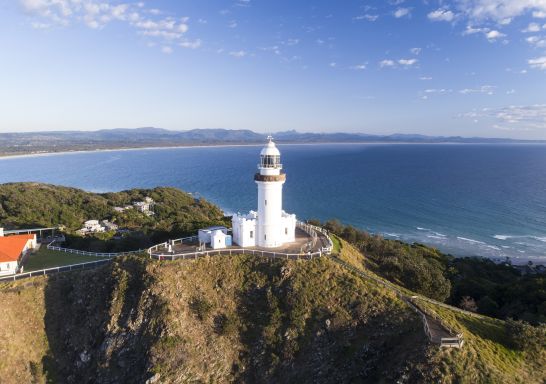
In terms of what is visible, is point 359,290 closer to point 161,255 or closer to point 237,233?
point 237,233

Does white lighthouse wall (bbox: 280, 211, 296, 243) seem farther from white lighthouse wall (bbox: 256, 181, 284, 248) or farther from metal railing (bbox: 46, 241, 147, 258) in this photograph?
metal railing (bbox: 46, 241, 147, 258)

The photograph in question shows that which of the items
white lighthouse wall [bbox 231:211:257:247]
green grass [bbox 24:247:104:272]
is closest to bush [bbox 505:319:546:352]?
white lighthouse wall [bbox 231:211:257:247]

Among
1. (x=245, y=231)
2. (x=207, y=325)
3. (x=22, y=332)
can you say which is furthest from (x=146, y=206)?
(x=207, y=325)

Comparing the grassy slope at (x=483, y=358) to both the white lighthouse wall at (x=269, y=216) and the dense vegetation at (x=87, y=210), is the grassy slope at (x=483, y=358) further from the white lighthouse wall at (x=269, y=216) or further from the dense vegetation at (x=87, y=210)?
the dense vegetation at (x=87, y=210)

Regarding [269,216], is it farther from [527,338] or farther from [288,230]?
[527,338]

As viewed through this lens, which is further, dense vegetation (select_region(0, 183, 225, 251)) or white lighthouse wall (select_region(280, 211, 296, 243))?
dense vegetation (select_region(0, 183, 225, 251))

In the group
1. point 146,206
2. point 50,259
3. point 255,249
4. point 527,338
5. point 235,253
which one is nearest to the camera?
point 527,338

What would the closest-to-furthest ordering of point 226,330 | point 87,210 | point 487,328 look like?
1. point 487,328
2. point 226,330
3. point 87,210

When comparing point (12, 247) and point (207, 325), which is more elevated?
point (12, 247)
